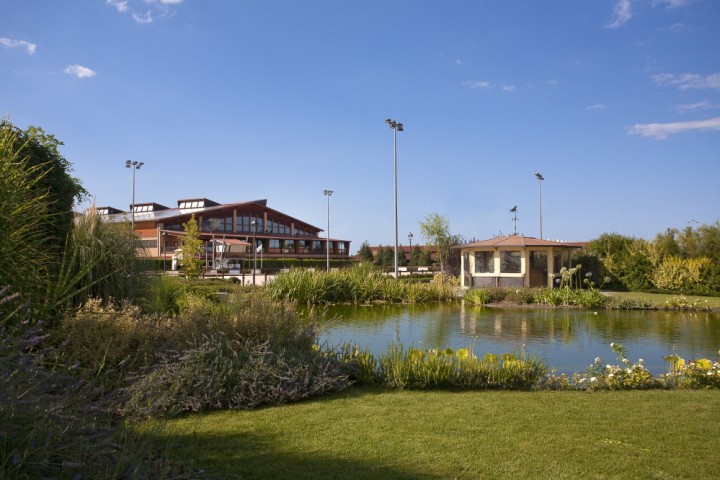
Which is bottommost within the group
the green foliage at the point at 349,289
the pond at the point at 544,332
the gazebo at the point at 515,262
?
the pond at the point at 544,332

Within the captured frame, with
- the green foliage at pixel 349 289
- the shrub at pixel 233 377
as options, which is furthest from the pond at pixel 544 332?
the green foliage at pixel 349 289

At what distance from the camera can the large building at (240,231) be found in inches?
1949

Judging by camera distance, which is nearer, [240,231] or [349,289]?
[349,289]

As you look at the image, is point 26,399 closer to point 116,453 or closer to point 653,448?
point 116,453

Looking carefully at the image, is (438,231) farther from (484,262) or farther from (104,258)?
(104,258)

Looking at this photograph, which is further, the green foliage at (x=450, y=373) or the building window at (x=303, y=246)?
the building window at (x=303, y=246)

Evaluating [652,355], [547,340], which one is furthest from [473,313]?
[652,355]

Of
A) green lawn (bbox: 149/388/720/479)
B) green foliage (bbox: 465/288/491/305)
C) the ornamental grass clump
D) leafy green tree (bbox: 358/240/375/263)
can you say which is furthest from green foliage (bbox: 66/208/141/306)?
leafy green tree (bbox: 358/240/375/263)

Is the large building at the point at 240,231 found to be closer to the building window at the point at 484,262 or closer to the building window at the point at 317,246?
the building window at the point at 317,246


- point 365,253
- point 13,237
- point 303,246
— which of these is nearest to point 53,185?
point 13,237

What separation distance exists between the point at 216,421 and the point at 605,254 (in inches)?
969

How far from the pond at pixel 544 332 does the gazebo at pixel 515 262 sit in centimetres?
707

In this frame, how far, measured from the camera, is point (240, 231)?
5953 centimetres

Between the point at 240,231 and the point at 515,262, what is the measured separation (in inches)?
1590
